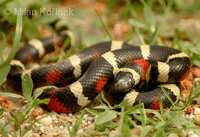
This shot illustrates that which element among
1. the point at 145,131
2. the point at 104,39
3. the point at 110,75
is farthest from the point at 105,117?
the point at 104,39

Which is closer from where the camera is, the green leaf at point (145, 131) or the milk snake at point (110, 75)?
the green leaf at point (145, 131)

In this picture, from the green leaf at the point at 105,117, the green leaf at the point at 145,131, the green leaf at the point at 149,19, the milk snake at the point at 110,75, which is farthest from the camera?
the green leaf at the point at 149,19

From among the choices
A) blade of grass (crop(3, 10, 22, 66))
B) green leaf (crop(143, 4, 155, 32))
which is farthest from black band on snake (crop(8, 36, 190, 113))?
green leaf (crop(143, 4, 155, 32))

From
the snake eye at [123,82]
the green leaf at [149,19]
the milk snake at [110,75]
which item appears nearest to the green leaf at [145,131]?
the milk snake at [110,75]

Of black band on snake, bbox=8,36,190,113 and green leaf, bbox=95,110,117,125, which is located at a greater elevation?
black band on snake, bbox=8,36,190,113

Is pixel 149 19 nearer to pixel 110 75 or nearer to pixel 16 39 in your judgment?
pixel 110 75

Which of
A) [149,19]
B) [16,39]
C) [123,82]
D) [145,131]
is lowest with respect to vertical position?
[145,131]

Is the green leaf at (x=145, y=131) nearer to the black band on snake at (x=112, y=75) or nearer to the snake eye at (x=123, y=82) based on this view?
the black band on snake at (x=112, y=75)

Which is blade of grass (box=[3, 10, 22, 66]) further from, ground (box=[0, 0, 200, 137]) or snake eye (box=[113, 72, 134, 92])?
snake eye (box=[113, 72, 134, 92])
